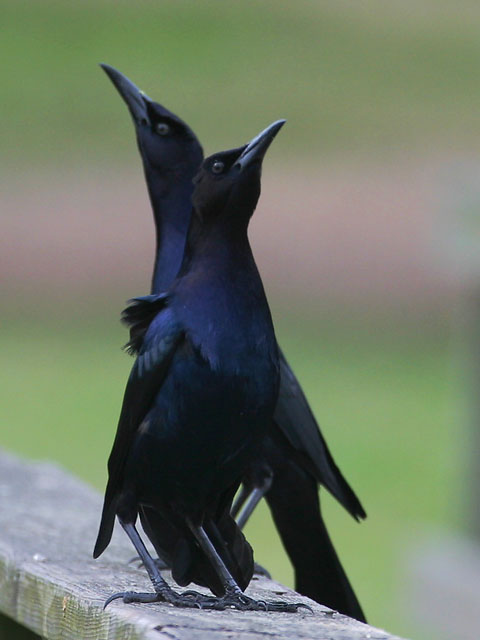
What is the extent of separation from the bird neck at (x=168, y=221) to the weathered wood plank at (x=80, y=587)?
52 centimetres

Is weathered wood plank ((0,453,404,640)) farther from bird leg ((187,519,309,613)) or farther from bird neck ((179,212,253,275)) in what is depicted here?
bird neck ((179,212,253,275))

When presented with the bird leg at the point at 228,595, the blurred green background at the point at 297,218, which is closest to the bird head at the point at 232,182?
the bird leg at the point at 228,595

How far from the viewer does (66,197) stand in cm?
1961

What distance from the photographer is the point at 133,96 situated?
3.76 metres

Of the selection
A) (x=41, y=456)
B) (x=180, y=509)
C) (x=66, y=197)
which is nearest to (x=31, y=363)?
(x=41, y=456)

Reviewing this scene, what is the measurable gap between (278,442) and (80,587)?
145cm

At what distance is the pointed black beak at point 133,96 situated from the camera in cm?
374

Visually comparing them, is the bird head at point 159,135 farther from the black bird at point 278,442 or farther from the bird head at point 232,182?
the bird head at point 232,182

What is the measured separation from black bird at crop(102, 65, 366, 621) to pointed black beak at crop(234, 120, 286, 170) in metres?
0.96

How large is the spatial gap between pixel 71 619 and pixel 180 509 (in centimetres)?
33

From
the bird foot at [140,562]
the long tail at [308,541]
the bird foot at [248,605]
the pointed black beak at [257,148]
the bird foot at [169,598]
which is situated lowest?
the bird foot at [169,598]

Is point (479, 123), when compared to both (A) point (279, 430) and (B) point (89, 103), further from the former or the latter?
(A) point (279, 430)

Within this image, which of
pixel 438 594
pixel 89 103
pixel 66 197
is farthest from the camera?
pixel 89 103

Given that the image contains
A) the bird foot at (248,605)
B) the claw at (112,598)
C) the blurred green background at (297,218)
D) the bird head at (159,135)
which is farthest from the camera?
the blurred green background at (297,218)
